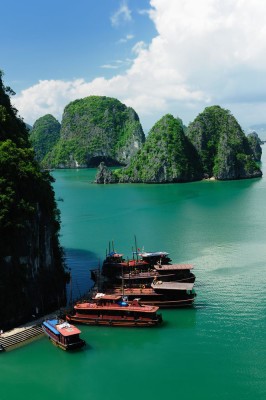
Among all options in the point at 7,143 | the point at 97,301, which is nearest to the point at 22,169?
the point at 7,143

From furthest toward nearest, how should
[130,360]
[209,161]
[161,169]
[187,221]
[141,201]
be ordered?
[209,161] → [161,169] → [141,201] → [187,221] → [130,360]

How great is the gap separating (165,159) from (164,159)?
34 cm

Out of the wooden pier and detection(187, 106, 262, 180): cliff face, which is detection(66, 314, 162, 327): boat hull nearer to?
the wooden pier

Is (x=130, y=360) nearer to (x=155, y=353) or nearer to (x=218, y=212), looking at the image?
(x=155, y=353)

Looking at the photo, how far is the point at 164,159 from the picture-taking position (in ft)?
477

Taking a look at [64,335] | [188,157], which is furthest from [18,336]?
[188,157]

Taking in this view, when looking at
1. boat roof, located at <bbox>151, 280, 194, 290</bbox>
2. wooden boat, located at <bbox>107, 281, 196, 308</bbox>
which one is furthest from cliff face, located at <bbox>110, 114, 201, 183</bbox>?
wooden boat, located at <bbox>107, 281, 196, 308</bbox>

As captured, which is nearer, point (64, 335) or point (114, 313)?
point (64, 335)

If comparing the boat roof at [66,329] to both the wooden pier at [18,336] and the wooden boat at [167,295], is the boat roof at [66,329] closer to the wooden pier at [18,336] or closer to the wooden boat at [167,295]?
the wooden pier at [18,336]

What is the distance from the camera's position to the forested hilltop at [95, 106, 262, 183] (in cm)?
14562

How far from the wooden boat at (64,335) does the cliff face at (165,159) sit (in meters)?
113

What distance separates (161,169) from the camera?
145250 millimetres

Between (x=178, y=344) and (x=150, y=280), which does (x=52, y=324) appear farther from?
(x=150, y=280)

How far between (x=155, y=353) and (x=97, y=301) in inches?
298
